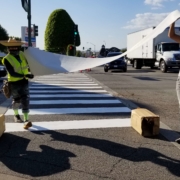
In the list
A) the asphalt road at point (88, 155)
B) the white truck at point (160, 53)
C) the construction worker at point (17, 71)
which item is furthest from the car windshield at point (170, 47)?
the construction worker at point (17, 71)

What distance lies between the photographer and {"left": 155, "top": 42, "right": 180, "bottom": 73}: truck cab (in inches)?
920

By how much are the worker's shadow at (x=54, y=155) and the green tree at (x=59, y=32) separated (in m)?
54.7

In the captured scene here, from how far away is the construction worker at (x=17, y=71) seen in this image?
5.87m

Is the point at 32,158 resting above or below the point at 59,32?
below

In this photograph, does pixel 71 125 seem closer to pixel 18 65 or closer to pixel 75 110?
pixel 75 110

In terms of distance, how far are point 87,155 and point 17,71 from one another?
7.85 ft

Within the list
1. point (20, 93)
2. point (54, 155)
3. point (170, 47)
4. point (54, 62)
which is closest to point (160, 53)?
point (170, 47)

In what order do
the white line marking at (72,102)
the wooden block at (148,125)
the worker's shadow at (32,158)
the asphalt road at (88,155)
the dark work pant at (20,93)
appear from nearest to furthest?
the asphalt road at (88,155) < the worker's shadow at (32,158) < the wooden block at (148,125) < the dark work pant at (20,93) < the white line marking at (72,102)

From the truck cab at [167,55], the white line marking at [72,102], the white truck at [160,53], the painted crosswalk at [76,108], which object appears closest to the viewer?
the painted crosswalk at [76,108]

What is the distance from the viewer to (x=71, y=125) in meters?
6.54

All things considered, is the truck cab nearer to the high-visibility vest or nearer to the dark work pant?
the dark work pant

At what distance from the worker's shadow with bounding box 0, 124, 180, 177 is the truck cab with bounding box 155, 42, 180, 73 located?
63.6 feet

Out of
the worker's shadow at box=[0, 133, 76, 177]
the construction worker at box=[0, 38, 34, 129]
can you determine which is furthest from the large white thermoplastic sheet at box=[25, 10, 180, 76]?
the worker's shadow at box=[0, 133, 76, 177]

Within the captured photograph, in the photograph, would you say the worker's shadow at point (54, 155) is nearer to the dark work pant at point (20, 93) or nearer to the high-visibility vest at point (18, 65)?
the dark work pant at point (20, 93)
